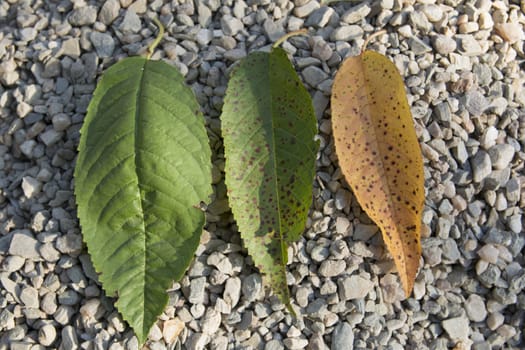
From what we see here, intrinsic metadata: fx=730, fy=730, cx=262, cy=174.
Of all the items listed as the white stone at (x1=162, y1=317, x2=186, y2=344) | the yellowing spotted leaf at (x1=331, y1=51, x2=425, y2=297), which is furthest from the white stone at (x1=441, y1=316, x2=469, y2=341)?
the white stone at (x1=162, y1=317, x2=186, y2=344)

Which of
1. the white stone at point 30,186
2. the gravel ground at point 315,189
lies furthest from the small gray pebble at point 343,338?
the white stone at point 30,186

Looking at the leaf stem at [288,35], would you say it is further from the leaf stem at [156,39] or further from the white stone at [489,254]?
the white stone at [489,254]

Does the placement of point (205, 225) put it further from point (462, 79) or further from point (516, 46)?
point (516, 46)

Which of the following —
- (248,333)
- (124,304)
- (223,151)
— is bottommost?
(248,333)

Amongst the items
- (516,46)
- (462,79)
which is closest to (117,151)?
(462,79)

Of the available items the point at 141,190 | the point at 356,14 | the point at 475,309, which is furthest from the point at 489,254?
the point at 141,190

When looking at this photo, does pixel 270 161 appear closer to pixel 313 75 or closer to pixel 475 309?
pixel 313 75
